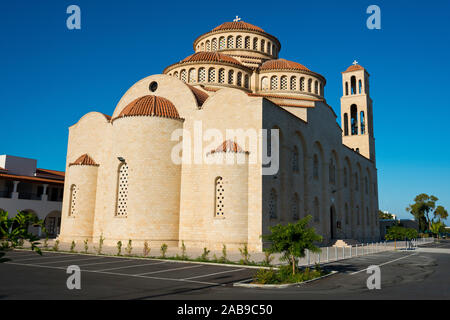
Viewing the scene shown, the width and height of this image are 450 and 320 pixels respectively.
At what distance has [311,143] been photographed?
28594 millimetres

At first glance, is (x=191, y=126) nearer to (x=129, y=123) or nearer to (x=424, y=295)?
(x=129, y=123)

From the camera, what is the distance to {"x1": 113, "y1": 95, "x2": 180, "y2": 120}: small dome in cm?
2430

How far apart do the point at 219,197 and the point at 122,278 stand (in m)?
11.7

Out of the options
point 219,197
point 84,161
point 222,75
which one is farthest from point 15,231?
point 222,75

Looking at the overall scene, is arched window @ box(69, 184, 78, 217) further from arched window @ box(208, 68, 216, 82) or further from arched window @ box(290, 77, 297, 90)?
arched window @ box(290, 77, 297, 90)

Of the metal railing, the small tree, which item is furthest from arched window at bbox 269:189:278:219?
the small tree

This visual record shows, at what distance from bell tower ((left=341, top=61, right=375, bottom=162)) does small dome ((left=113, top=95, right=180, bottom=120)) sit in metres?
27.8

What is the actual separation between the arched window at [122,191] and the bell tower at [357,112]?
30490 millimetres

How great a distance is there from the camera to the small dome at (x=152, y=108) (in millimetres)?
24297

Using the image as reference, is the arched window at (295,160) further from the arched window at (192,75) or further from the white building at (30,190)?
the white building at (30,190)

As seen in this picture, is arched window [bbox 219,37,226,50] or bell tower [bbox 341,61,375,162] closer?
arched window [bbox 219,37,226,50]

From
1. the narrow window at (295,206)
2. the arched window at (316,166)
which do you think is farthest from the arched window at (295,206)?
the arched window at (316,166)

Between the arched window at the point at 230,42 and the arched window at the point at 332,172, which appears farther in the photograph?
the arched window at the point at 230,42

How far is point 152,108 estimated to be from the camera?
80.4 feet
